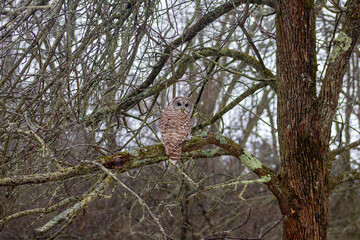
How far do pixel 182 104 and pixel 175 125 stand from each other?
1.68ft

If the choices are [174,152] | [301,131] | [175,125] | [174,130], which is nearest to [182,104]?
[175,125]

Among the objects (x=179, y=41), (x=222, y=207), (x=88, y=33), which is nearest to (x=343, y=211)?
(x=222, y=207)

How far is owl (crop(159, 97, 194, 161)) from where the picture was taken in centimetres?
313

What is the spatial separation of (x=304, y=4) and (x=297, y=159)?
1.26 metres

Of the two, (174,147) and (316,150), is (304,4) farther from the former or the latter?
(174,147)

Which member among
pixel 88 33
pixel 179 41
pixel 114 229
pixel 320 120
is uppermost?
pixel 179 41

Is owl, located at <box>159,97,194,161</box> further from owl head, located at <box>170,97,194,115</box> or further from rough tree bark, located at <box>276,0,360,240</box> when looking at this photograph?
rough tree bark, located at <box>276,0,360,240</box>

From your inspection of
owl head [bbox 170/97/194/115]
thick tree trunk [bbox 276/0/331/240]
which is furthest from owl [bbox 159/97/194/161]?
thick tree trunk [bbox 276/0/331/240]

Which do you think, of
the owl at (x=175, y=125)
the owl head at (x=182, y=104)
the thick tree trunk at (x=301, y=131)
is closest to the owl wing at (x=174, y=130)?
the owl at (x=175, y=125)

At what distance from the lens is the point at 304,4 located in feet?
10.3

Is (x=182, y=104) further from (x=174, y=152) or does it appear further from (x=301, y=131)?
(x=301, y=131)

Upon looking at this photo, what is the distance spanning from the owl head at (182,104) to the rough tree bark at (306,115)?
1.05 m

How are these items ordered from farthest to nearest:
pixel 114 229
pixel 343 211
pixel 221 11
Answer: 1. pixel 343 211
2. pixel 114 229
3. pixel 221 11

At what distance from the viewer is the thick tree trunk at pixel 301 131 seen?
3059 mm
